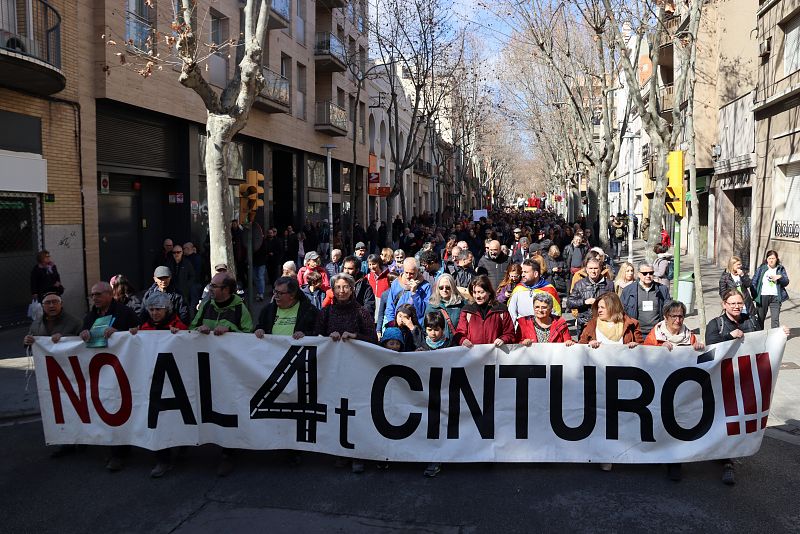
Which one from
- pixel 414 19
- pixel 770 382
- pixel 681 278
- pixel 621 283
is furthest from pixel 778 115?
pixel 770 382

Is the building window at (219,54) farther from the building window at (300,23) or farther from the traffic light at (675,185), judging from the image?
the traffic light at (675,185)

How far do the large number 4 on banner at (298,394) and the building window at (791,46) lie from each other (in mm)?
15719

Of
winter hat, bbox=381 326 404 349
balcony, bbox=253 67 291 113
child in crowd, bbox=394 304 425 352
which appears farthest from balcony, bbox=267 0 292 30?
winter hat, bbox=381 326 404 349

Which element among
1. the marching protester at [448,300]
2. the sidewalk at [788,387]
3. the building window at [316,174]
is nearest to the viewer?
the sidewalk at [788,387]

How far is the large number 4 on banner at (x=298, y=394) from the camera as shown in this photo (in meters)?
5.96

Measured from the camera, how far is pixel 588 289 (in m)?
8.92

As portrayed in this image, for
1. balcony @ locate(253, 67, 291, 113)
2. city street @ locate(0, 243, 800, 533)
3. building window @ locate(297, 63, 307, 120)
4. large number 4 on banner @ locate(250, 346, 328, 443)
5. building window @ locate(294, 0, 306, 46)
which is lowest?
city street @ locate(0, 243, 800, 533)

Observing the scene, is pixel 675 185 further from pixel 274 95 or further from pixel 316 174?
pixel 316 174

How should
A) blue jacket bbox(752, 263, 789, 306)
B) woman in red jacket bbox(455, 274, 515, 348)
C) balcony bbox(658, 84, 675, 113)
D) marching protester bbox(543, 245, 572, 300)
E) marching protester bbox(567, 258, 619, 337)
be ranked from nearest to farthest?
woman in red jacket bbox(455, 274, 515, 348), marching protester bbox(567, 258, 619, 337), blue jacket bbox(752, 263, 789, 306), marching protester bbox(543, 245, 572, 300), balcony bbox(658, 84, 675, 113)

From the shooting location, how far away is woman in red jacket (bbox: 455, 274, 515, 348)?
248 inches

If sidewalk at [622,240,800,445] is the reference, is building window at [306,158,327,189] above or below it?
above

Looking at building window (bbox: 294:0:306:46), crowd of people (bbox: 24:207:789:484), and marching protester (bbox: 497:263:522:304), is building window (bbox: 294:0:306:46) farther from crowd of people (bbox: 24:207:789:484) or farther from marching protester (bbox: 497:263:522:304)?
marching protester (bbox: 497:263:522:304)

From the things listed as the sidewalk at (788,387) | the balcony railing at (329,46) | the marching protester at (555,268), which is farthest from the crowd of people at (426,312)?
the balcony railing at (329,46)

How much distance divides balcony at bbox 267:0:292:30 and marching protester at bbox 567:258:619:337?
16748mm
